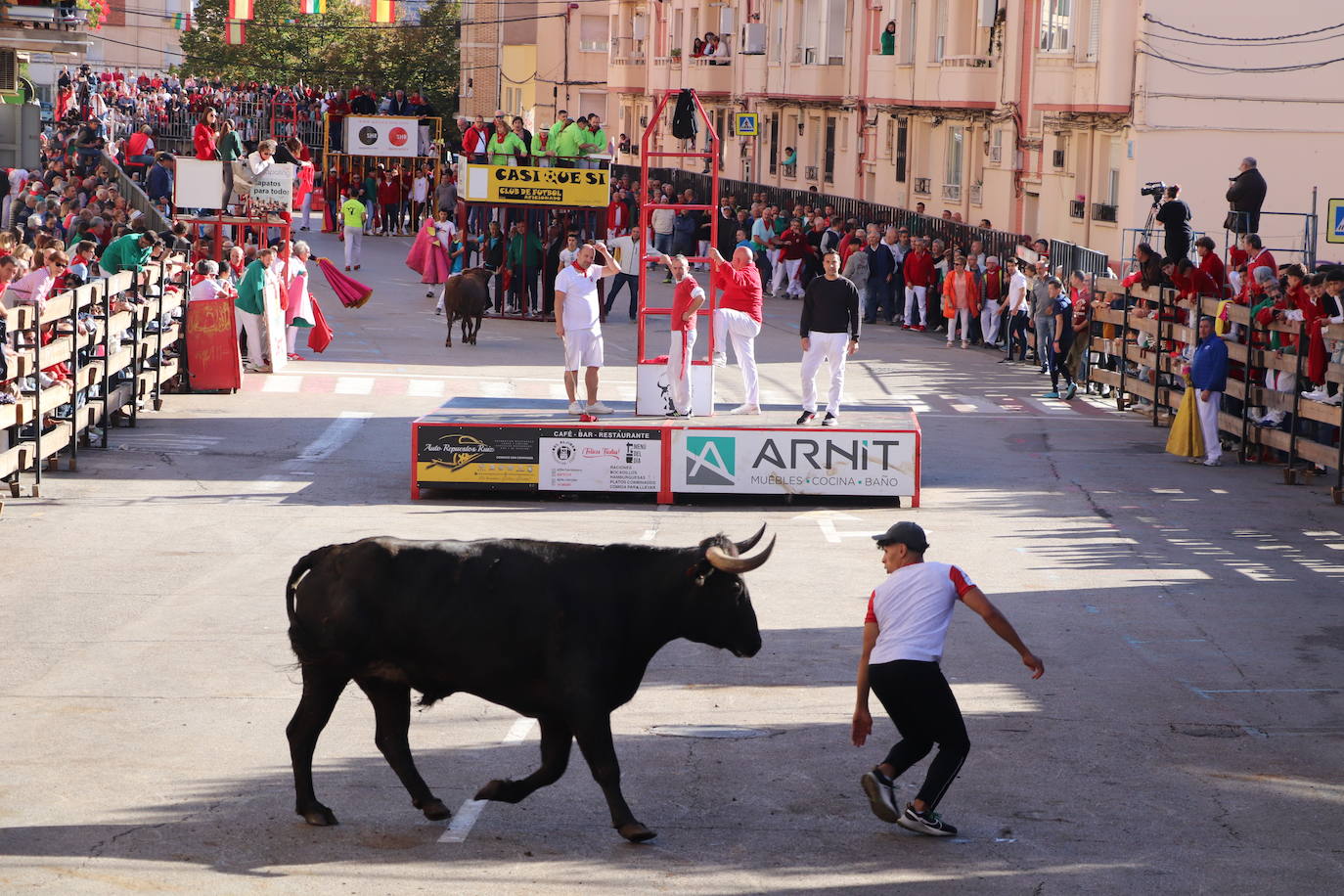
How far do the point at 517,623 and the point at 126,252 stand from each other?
1793cm

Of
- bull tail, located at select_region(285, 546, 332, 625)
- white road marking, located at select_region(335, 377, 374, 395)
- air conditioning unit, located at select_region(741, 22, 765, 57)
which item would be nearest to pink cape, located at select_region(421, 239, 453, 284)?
white road marking, located at select_region(335, 377, 374, 395)

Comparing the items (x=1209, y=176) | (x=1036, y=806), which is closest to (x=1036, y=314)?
(x=1209, y=176)

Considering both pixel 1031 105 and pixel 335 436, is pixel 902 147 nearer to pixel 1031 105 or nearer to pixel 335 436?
pixel 1031 105

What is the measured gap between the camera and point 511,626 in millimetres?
8172

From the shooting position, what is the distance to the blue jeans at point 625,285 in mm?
34000

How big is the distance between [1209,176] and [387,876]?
28.5 meters

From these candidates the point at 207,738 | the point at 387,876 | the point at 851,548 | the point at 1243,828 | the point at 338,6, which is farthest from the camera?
the point at 338,6

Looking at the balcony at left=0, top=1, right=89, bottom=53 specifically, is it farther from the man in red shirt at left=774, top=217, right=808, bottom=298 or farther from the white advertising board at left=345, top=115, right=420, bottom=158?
the white advertising board at left=345, top=115, right=420, bottom=158

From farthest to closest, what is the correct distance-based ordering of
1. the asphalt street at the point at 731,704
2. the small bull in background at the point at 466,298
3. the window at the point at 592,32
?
the window at the point at 592,32 → the small bull in background at the point at 466,298 → the asphalt street at the point at 731,704

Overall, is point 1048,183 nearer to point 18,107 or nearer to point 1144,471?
point 1144,471

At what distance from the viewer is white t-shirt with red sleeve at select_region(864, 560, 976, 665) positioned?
8.40 metres

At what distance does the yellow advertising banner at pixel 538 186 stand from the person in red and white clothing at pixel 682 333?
14.8m

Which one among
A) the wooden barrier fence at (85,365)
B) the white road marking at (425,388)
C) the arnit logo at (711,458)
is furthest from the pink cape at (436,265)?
the arnit logo at (711,458)

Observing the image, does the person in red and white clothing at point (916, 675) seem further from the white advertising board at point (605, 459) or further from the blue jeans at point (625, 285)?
the blue jeans at point (625, 285)
